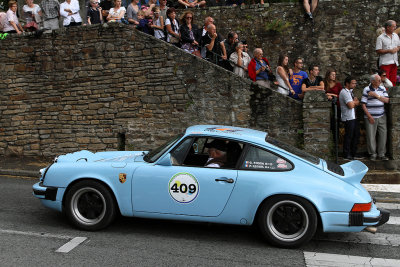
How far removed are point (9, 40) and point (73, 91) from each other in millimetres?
2358

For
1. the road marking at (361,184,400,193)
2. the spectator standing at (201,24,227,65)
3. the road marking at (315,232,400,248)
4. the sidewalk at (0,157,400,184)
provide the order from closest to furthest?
the road marking at (315,232,400,248)
the road marking at (361,184,400,193)
the sidewalk at (0,157,400,184)
the spectator standing at (201,24,227,65)

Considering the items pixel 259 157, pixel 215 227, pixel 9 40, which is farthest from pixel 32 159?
pixel 259 157

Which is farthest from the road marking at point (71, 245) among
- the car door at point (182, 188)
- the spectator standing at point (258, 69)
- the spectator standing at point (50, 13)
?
the spectator standing at point (50, 13)

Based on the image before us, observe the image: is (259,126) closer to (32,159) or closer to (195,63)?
(195,63)

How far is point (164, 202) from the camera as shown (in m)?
5.75

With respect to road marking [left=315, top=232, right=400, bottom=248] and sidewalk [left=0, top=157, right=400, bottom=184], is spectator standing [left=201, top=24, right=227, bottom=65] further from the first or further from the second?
road marking [left=315, top=232, right=400, bottom=248]

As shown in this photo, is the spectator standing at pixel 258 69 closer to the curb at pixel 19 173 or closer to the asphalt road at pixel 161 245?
the asphalt road at pixel 161 245

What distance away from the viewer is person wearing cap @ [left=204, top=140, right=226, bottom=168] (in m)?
5.85

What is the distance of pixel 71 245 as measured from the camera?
5559mm

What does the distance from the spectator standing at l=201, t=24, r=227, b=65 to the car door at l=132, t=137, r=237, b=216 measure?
6221 millimetres

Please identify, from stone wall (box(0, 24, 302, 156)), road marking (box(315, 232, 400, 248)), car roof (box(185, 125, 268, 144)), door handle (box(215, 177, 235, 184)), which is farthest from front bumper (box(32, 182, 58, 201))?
stone wall (box(0, 24, 302, 156))

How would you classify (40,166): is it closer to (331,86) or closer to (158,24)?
(158,24)

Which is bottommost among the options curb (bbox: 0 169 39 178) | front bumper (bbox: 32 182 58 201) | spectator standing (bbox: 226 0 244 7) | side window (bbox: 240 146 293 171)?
curb (bbox: 0 169 39 178)

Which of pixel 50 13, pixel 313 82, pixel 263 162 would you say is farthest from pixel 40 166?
pixel 263 162
